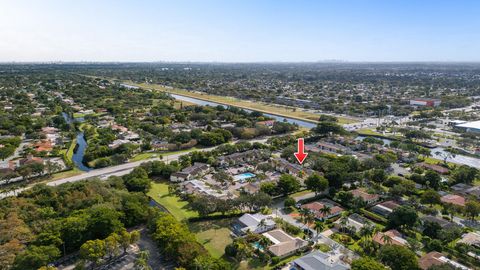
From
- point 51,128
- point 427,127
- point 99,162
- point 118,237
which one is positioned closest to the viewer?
point 118,237

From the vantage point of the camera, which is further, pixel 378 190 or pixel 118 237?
pixel 378 190

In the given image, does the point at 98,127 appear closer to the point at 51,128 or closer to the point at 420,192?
the point at 51,128

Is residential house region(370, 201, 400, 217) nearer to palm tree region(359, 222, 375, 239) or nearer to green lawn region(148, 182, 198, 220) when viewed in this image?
palm tree region(359, 222, 375, 239)

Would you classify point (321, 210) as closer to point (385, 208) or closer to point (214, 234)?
point (385, 208)

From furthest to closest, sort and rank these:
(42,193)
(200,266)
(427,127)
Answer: (427,127), (42,193), (200,266)

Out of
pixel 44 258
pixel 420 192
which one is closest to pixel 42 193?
pixel 44 258

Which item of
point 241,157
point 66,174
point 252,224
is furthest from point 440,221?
point 66,174

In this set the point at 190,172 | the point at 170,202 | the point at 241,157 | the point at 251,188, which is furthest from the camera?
the point at 241,157
